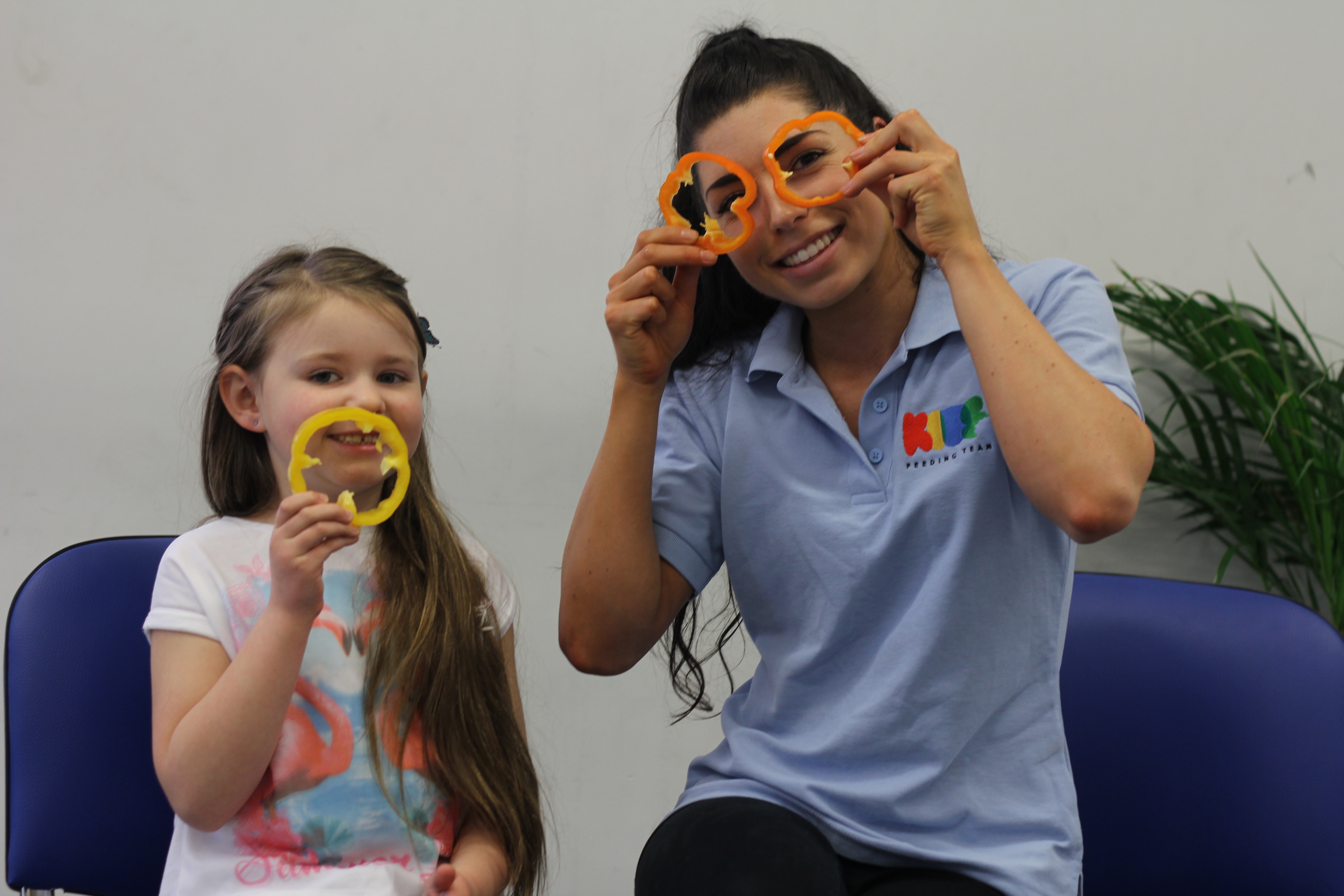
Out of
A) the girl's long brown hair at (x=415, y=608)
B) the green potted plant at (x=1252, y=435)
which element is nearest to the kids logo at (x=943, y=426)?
the girl's long brown hair at (x=415, y=608)

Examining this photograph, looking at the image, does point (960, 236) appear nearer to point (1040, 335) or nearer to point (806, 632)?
point (1040, 335)

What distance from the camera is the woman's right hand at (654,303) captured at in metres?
1.05

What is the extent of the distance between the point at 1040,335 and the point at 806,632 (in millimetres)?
355

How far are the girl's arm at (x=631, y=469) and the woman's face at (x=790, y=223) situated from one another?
0.06 m

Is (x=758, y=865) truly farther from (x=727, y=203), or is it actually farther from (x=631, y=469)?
(x=727, y=203)

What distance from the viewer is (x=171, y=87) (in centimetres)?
179

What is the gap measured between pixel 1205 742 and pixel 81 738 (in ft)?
4.04

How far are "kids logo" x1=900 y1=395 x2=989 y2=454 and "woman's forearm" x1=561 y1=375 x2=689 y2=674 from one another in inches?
9.9

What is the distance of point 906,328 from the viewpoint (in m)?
1.09

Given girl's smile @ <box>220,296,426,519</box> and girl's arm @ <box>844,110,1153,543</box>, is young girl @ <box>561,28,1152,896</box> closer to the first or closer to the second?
girl's arm @ <box>844,110,1153,543</box>

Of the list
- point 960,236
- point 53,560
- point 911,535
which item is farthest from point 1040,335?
point 53,560

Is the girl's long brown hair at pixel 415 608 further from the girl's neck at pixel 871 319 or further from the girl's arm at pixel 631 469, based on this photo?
the girl's neck at pixel 871 319

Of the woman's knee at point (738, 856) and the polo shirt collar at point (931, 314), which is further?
the polo shirt collar at point (931, 314)

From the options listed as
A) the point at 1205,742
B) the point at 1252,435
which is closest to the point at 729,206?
the point at 1205,742
